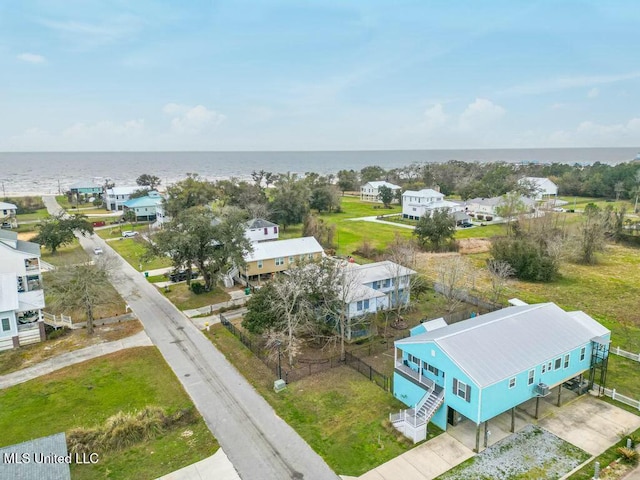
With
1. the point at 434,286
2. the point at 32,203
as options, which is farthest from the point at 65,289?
the point at 32,203

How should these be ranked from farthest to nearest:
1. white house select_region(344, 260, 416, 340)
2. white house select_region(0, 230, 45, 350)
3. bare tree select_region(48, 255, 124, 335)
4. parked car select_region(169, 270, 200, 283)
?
1. parked car select_region(169, 270, 200, 283)
2. white house select_region(344, 260, 416, 340)
3. bare tree select_region(48, 255, 124, 335)
4. white house select_region(0, 230, 45, 350)

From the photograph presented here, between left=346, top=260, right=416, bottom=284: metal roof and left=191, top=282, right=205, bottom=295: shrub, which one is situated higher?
left=346, top=260, right=416, bottom=284: metal roof

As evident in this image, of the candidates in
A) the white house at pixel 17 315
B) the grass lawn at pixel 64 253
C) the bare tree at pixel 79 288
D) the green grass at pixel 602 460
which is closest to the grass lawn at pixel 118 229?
the grass lawn at pixel 64 253

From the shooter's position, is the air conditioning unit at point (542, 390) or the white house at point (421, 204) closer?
the air conditioning unit at point (542, 390)

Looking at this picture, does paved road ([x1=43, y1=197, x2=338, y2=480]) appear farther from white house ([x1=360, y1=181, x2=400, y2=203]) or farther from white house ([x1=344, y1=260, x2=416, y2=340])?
white house ([x1=360, y1=181, x2=400, y2=203])

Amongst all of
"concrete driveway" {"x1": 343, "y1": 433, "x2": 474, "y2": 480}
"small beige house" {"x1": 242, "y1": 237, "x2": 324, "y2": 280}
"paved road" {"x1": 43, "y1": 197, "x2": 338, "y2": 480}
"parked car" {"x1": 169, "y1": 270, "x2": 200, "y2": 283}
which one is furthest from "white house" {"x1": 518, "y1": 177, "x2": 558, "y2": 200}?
"concrete driveway" {"x1": 343, "y1": 433, "x2": 474, "y2": 480}

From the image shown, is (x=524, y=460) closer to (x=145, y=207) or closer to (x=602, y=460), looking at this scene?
(x=602, y=460)

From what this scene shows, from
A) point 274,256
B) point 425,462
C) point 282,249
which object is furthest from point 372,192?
point 425,462

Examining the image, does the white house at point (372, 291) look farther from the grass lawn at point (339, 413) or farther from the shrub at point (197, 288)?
the shrub at point (197, 288)
